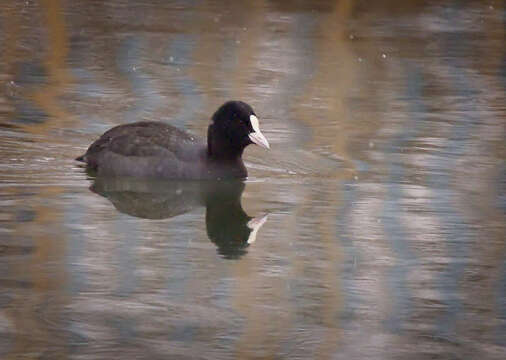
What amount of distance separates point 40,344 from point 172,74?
8.39 m

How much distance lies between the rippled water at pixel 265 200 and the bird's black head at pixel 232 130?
28cm

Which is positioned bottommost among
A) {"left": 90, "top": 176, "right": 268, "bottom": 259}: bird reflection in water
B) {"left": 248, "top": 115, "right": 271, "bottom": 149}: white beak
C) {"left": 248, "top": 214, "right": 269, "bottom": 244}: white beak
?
{"left": 90, "top": 176, "right": 268, "bottom": 259}: bird reflection in water

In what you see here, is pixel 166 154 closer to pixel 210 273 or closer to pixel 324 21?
pixel 210 273

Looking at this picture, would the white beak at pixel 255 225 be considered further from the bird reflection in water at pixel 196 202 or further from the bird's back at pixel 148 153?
the bird's back at pixel 148 153

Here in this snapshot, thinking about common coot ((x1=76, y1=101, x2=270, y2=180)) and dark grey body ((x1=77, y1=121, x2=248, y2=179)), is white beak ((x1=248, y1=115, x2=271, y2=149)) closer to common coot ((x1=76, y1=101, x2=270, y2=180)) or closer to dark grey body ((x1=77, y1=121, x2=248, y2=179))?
common coot ((x1=76, y1=101, x2=270, y2=180))

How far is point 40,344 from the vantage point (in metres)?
6.97

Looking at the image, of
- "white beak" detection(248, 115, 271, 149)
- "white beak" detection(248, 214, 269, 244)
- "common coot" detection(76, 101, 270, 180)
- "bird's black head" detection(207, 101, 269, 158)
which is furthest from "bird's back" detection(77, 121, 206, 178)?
"white beak" detection(248, 214, 269, 244)

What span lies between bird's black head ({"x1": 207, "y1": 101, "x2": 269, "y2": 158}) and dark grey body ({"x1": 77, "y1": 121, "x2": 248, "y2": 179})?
52 millimetres

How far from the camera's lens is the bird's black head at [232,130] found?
10.9m

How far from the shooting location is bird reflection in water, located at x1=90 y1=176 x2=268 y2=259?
9.41 meters

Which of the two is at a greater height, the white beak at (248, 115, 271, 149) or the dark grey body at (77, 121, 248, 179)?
the white beak at (248, 115, 271, 149)

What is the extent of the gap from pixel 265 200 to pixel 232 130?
827 mm

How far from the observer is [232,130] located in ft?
35.9

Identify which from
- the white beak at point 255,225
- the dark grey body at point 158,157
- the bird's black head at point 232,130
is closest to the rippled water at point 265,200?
the white beak at point 255,225
